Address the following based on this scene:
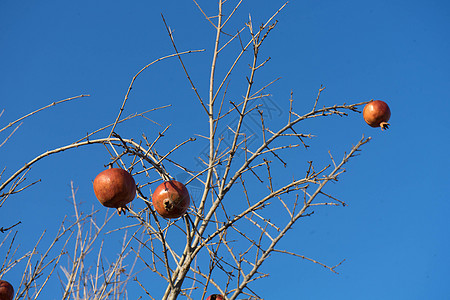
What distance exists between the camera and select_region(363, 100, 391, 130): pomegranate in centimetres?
363

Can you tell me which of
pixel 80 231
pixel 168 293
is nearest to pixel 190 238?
pixel 168 293

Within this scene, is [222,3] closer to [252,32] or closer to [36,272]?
[252,32]

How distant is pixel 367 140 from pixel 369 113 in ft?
1.04

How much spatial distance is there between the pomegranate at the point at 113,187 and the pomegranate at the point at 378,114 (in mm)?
2707

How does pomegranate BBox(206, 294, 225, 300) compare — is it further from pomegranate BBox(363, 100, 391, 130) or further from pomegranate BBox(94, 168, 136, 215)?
pomegranate BBox(363, 100, 391, 130)

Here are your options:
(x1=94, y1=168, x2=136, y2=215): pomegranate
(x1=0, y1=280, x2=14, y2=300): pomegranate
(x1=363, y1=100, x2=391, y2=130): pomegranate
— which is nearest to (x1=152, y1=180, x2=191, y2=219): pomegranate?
(x1=94, y1=168, x2=136, y2=215): pomegranate

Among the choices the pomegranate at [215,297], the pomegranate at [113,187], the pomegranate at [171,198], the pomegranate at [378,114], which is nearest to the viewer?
the pomegranate at [113,187]

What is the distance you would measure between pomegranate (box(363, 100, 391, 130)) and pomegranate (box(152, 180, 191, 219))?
249 centimetres

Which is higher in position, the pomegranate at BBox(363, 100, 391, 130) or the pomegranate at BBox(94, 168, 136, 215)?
the pomegranate at BBox(363, 100, 391, 130)

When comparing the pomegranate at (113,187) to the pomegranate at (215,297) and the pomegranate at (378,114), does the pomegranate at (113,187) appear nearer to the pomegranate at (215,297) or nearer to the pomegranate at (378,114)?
the pomegranate at (215,297)

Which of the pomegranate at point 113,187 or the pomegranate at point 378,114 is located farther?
the pomegranate at point 378,114

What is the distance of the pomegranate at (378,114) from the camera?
3.63 meters

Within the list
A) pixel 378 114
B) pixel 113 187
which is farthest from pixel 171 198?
pixel 378 114

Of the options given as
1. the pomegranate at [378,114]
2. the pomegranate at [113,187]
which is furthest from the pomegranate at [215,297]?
the pomegranate at [378,114]
